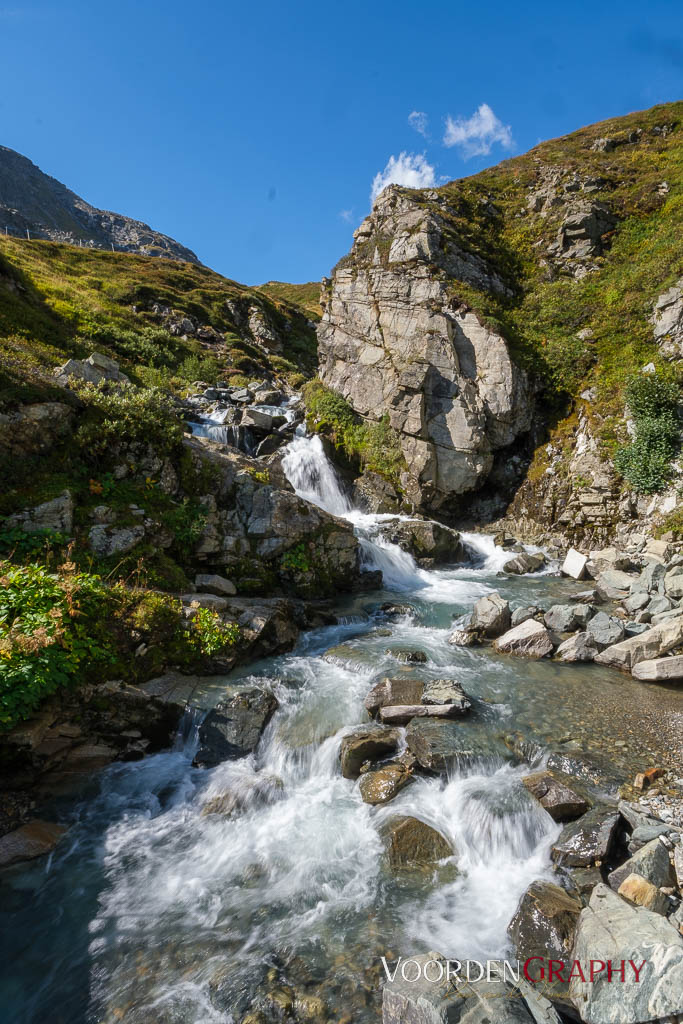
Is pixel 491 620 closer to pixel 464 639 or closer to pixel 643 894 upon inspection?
pixel 464 639

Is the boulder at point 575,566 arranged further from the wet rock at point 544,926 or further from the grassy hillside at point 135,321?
the grassy hillside at point 135,321

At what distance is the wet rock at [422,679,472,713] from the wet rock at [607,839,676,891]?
3287 millimetres

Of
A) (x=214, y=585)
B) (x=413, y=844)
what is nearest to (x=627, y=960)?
(x=413, y=844)

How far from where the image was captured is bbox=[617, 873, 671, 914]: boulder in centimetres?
434

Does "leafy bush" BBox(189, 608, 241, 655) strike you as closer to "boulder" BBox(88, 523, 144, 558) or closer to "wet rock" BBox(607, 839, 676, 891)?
"boulder" BBox(88, 523, 144, 558)

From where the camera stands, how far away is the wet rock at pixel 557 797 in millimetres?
5938

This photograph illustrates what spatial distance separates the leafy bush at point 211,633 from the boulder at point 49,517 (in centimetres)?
380

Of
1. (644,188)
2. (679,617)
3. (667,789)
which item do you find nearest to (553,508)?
(679,617)

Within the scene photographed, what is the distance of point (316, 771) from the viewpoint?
24.6ft

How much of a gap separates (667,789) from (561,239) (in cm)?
3452

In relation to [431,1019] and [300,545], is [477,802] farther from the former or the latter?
[300,545]

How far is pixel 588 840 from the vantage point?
5.50 meters

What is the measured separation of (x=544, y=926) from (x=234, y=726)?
5460mm

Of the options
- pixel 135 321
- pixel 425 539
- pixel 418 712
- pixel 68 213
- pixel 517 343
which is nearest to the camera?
pixel 418 712
